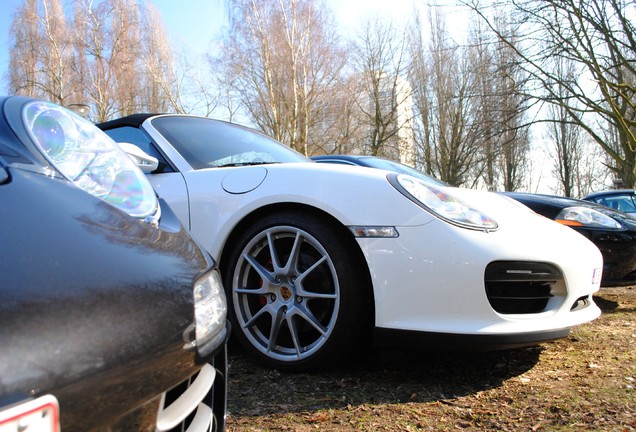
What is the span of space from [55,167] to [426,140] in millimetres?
28219

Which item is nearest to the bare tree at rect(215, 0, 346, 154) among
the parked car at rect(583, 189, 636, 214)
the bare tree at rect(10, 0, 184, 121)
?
the bare tree at rect(10, 0, 184, 121)

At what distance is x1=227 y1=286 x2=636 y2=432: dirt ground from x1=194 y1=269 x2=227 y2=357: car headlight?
83 centimetres

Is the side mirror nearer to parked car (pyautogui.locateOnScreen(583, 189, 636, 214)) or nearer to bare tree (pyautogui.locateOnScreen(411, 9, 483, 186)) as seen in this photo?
parked car (pyautogui.locateOnScreen(583, 189, 636, 214))

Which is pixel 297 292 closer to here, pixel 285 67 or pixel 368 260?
pixel 368 260

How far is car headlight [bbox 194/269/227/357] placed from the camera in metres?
0.99

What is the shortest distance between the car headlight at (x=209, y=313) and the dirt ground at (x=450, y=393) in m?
0.83

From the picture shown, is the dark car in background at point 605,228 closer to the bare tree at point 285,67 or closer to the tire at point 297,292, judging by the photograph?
the tire at point 297,292

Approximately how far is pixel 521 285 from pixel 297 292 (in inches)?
39.0

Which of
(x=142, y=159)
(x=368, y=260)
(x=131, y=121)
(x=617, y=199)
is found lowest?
(x=368, y=260)

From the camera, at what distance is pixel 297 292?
7.32 ft

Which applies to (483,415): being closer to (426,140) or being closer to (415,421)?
(415,421)

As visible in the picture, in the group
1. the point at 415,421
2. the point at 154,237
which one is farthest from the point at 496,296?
the point at 154,237

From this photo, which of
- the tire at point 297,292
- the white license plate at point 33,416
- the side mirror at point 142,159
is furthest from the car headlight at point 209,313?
the side mirror at point 142,159

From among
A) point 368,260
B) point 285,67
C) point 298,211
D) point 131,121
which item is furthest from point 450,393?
point 285,67
